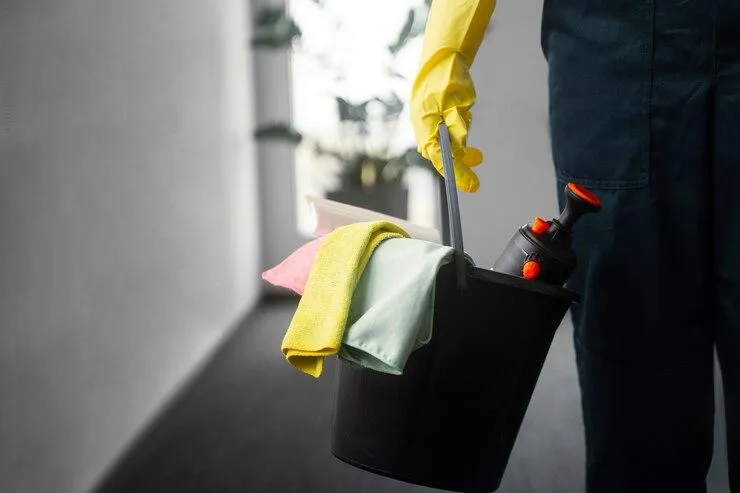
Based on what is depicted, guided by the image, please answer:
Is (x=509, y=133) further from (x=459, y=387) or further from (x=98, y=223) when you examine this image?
(x=459, y=387)

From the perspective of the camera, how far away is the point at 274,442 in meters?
1.53

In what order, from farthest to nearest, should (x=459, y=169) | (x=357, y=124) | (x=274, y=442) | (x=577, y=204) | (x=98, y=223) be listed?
1. (x=357, y=124)
2. (x=274, y=442)
3. (x=98, y=223)
4. (x=459, y=169)
5. (x=577, y=204)

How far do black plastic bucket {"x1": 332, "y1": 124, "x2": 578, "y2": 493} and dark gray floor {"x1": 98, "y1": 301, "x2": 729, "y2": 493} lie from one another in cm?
54

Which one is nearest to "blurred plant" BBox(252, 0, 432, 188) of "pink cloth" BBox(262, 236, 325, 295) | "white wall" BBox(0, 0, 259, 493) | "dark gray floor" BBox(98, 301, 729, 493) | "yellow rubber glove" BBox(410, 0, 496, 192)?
"white wall" BBox(0, 0, 259, 493)

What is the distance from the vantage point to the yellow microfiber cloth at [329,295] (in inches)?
28.1

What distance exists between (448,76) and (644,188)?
266mm

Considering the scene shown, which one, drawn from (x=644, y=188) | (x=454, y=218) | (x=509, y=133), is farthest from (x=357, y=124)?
(x=454, y=218)

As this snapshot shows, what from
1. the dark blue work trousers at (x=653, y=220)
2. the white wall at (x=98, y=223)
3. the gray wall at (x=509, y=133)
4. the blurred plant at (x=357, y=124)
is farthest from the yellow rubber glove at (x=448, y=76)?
the gray wall at (x=509, y=133)

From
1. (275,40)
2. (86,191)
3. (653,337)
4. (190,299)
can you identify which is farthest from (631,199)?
(275,40)

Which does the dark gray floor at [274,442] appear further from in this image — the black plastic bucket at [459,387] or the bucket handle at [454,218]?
the bucket handle at [454,218]

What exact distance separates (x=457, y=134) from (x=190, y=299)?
120 cm

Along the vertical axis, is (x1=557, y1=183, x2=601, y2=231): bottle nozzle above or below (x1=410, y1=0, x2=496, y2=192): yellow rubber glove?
below

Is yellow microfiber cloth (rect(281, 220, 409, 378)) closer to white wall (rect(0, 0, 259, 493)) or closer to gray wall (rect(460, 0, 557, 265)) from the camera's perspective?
white wall (rect(0, 0, 259, 493))

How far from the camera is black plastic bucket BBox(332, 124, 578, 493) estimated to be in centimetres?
75
